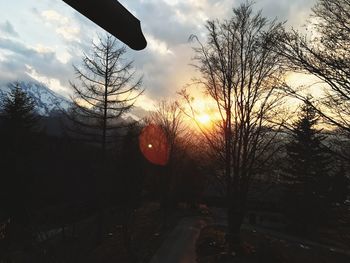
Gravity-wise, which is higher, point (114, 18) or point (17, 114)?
point (17, 114)

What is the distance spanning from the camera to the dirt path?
17.4 m

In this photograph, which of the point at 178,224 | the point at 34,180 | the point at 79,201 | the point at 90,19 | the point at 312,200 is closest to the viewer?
the point at 90,19

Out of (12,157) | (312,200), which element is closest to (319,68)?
(12,157)

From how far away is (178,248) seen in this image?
66.3 ft

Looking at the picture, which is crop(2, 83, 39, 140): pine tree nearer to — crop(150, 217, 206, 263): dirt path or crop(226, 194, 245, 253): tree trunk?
crop(150, 217, 206, 263): dirt path

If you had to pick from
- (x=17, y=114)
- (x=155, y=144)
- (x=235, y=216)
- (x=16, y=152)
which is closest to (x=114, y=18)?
(x=235, y=216)

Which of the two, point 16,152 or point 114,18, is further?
point 16,152

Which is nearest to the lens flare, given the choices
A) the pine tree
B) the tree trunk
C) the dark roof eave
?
the pine tree

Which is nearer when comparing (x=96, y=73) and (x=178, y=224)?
(x=96, y=73)

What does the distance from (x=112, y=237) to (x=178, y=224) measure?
374 inches

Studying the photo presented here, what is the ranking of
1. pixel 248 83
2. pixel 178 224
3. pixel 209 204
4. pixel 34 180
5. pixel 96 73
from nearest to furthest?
1. pixel 248 83
2. pixel 96 73
3. pixel 34 180
4. pixel 178 224
5. pixel 209 204

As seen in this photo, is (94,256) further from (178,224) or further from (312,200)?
(312,200)

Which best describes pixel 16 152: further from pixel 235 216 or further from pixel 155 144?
pixel 155 144

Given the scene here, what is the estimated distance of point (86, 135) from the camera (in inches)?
902
